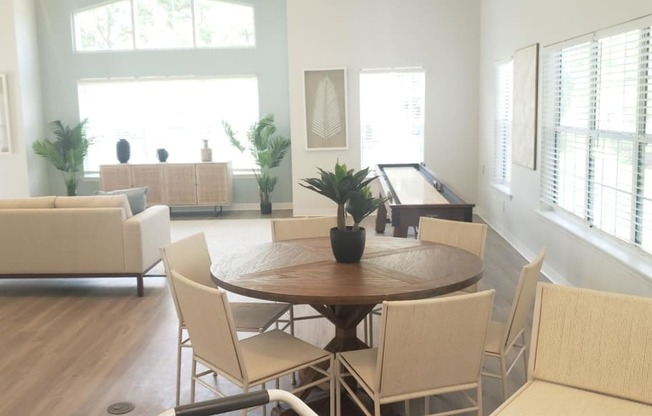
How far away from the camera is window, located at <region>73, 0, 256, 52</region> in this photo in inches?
361

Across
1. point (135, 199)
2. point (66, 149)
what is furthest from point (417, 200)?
point (66, 149)

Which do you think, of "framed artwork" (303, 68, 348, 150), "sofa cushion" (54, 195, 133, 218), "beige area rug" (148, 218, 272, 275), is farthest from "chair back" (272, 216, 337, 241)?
"framed artwork" (303, 68, 348, 150)

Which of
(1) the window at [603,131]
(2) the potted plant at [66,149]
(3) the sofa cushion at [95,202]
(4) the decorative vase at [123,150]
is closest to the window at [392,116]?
(1) the window at [603,131]

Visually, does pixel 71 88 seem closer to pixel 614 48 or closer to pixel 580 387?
pixel 614 48

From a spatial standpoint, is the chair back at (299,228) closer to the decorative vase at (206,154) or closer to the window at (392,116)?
the window at (392,116)

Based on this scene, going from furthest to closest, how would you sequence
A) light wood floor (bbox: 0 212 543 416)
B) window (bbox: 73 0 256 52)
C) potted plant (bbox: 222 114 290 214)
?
window (bbox: 73 0 256 52) → potted plant (bbox: 222 114 290 214) → light wood floor (bbox: 0 212 543 416)

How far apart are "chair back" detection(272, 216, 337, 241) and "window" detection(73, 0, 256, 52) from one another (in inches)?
228

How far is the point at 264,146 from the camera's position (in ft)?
28.7

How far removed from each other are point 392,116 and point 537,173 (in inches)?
126

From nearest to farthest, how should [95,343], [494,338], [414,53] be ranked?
[494,338]
[95,343]
[414,53]

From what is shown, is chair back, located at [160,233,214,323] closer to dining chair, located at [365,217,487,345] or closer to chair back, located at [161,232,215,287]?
chair back, located at [161,232,215,287]

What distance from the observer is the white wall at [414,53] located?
328 inches

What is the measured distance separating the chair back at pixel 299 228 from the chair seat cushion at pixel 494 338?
133cm

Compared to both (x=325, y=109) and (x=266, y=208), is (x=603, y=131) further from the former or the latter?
(x=266, y=208)
